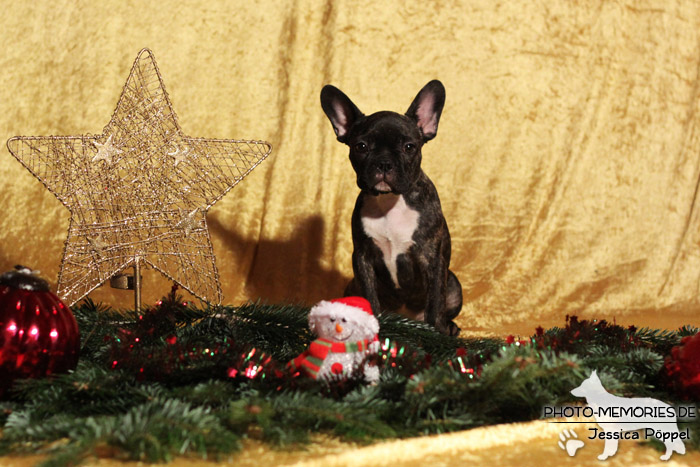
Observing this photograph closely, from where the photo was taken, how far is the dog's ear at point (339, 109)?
80.7 inches

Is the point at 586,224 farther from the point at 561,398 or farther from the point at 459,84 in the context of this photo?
the point at 561,398

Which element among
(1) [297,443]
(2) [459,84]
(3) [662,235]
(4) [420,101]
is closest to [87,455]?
(1) [297,443]

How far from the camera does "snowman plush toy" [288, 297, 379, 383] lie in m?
1.26

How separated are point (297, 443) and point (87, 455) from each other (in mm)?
271

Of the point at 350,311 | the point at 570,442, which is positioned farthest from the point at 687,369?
the point at 350,311

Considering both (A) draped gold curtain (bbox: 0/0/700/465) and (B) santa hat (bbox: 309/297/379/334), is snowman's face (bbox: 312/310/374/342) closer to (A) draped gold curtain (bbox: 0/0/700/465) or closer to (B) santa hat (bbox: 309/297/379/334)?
(B) santa hat (bbox: 309/297/379/334)

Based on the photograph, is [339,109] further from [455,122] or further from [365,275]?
[455,122]

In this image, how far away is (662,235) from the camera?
10.7ft

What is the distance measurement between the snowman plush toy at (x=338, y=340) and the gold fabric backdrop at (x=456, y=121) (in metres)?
1.72

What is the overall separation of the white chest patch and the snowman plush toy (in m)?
0.71

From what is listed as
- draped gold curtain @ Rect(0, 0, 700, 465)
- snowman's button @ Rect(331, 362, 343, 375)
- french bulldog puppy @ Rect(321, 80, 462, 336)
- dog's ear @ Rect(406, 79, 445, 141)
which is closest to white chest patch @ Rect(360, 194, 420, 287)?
french bulldog puppy @ Rect(321, 80, 462, 336)

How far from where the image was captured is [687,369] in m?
1.19

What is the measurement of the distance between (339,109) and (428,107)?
238 mm

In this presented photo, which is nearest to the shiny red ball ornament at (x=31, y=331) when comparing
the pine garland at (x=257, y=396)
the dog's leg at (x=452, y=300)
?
the pine garland at (x=257, y=396)
